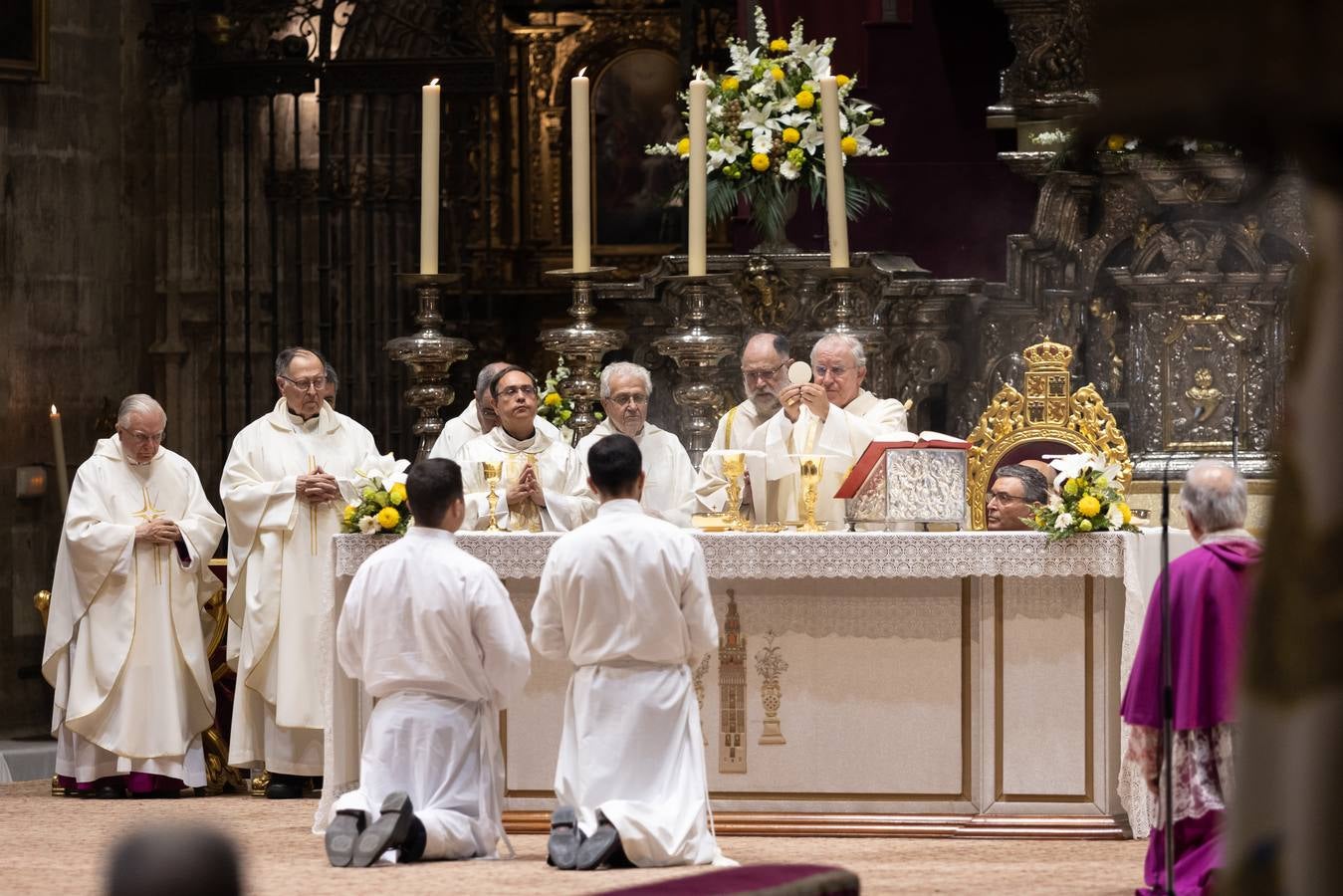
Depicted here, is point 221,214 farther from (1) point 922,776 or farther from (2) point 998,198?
(1) point 922,776

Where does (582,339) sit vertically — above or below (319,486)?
above

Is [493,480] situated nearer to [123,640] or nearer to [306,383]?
[306,383]

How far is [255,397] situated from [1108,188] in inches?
247

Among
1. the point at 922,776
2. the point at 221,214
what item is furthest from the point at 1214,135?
the point at 221,214

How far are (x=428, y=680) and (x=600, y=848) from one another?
0.81m

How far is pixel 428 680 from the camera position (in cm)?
690

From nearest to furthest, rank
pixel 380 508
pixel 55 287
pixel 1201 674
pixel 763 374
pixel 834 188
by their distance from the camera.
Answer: pixel 1201 674 → pixel 834 188 → pixel 380 508 → pixel 763 374 → pixel 55 287

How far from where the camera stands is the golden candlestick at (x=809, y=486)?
7.75m

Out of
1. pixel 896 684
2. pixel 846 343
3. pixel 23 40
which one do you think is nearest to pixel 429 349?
pixel 846 343

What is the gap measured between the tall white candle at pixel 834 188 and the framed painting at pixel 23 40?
6.52 metres

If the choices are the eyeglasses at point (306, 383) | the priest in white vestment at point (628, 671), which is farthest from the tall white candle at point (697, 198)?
the eyeglasses at point (306, 383)

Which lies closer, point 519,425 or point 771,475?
point 771,475

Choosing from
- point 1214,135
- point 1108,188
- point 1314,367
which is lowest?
point 1314,367

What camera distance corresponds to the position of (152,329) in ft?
44.9
